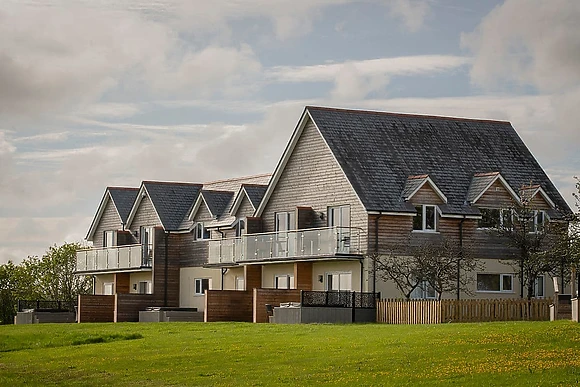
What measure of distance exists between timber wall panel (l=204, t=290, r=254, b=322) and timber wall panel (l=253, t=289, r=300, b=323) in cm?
323

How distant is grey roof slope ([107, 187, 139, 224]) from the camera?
74.0 meters

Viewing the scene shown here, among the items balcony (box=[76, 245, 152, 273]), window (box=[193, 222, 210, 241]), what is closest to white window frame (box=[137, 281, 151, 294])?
balcony (box=[76, 245, 152, 273])

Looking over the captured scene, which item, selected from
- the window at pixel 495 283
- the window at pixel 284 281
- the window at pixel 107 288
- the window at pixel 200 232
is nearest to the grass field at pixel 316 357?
the window at pixel 495 283

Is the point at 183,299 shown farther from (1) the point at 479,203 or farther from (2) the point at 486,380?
(2) the point at 486,380

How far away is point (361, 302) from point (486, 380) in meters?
25.6

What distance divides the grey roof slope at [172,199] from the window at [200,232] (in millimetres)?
1347

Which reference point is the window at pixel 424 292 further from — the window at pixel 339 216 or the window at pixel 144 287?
the window at pixel 144 287

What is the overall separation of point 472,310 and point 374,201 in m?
9.28

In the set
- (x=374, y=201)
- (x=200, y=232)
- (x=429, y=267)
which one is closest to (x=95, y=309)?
(x=200, y=232)

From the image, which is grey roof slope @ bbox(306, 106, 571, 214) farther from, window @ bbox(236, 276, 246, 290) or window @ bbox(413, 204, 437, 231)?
window @ bbox(236, 276, 246, 290)

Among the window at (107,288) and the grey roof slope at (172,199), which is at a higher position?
the grey roof slope at (172,199)

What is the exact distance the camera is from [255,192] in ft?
204

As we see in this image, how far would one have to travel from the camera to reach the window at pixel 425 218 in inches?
2084

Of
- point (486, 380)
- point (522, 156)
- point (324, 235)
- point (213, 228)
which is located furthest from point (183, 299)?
point (486, 380)
